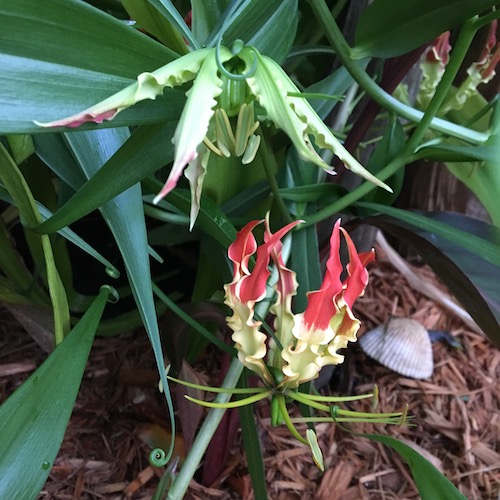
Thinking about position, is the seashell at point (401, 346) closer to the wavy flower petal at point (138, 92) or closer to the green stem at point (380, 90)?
the green stem at point (380, 90)

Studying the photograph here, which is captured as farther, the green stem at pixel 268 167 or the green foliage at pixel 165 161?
the green stem at pixel 268 167

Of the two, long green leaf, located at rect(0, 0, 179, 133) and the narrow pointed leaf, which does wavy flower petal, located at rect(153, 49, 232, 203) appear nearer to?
long green leaf, located at rect(0, 0, 179, 133)

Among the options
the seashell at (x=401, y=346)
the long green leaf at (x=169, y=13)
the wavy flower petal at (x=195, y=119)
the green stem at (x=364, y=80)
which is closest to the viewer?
the wavy flower petal at (x=195, y=119)

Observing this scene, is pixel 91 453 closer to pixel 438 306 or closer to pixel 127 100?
pixel 127 100

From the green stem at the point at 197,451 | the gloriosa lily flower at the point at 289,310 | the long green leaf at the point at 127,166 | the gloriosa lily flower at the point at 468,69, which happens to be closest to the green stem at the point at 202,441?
the green stem at the point at 197,451

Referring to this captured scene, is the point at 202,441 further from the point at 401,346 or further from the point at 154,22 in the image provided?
the point at 401,346

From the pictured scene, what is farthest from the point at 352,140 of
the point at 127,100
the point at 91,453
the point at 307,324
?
the point at 91,453

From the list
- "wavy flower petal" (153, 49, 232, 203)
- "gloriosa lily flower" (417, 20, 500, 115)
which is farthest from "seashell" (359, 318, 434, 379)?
"wavy flower petal" (153, 49, 232, 203)
